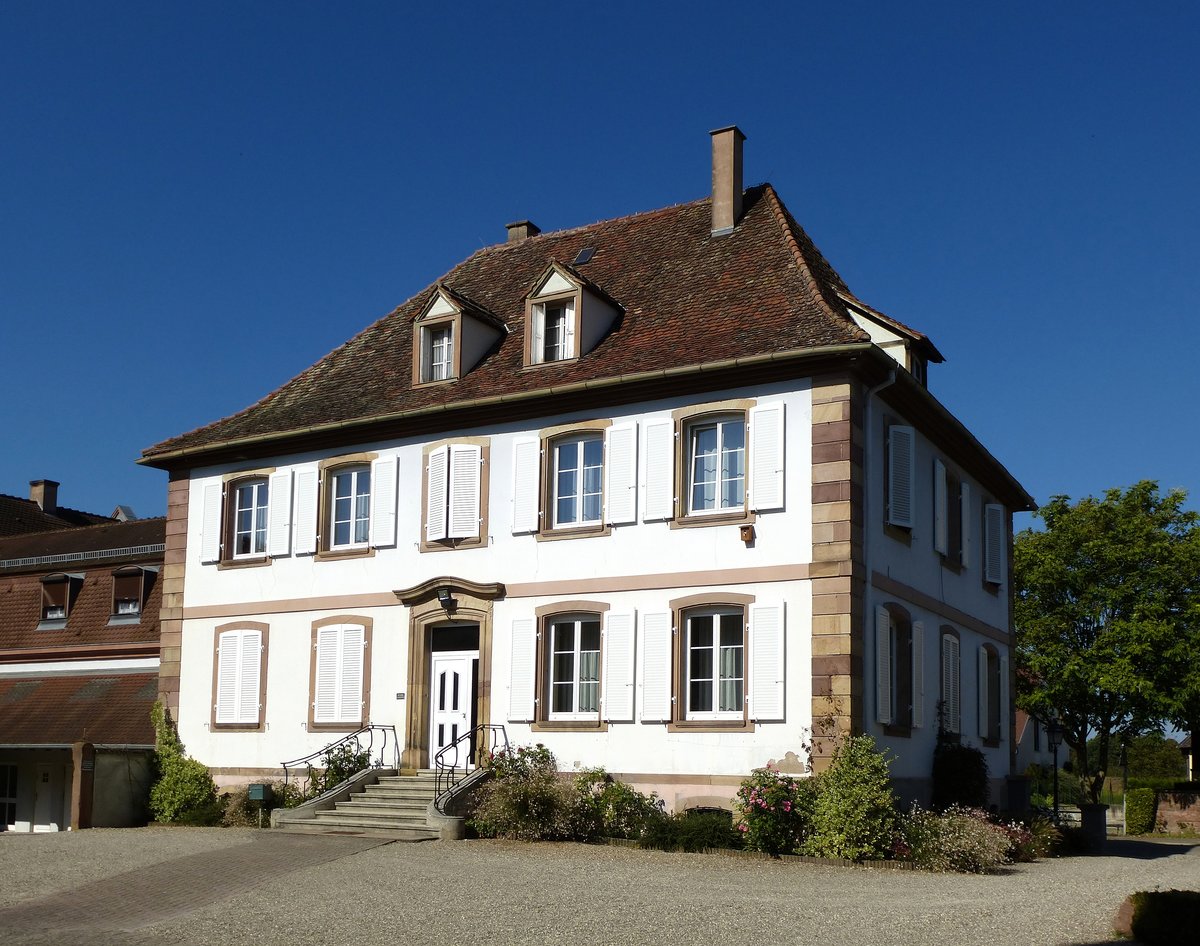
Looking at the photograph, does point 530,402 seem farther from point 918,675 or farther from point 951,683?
point 951,683

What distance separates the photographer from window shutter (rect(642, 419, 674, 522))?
20828mm

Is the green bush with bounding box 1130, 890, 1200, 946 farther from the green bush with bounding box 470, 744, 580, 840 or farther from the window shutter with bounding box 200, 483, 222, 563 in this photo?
the window shutter with bounding box 200, 483, 222, 563

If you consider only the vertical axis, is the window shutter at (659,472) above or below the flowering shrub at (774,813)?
above

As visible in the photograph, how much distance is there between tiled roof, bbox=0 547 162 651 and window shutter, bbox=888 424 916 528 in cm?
1486

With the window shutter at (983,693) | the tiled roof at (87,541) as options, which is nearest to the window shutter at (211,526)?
the tiled roof at (87,541)

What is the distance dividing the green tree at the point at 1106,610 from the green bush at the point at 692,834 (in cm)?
2166

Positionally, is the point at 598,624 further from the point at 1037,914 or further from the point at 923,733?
the point at 1037,914

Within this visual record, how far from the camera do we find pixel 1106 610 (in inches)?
1517

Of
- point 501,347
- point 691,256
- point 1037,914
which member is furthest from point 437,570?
point 1037,914

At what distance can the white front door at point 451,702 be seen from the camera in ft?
73.2

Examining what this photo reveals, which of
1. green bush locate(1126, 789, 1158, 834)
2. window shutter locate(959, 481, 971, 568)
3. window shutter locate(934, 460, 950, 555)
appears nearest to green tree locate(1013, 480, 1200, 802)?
green bush locate(1126, 789, 1158, 834)

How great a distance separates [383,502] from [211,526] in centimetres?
378

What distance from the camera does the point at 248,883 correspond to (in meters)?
14.9

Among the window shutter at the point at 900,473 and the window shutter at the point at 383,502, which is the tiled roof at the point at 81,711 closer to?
the window shutter at the point at 383,502
